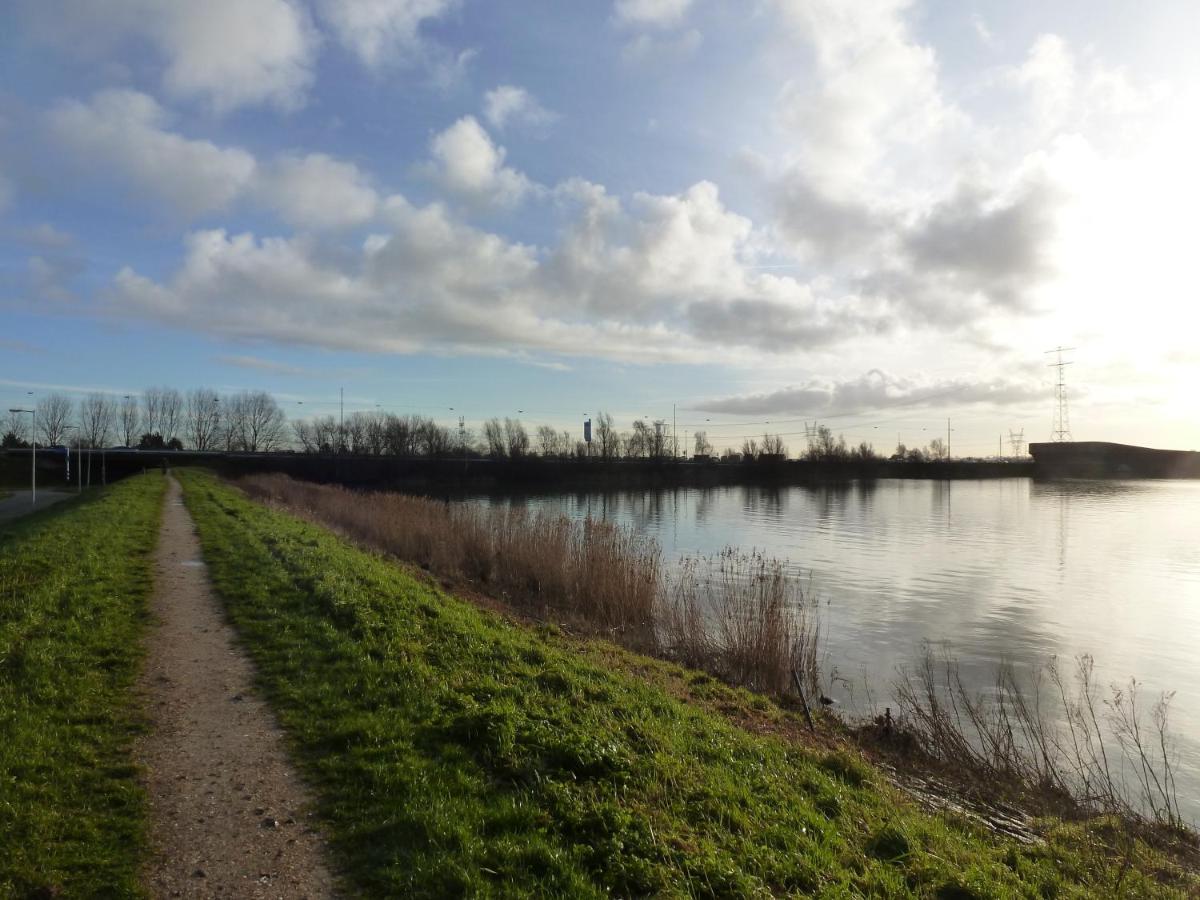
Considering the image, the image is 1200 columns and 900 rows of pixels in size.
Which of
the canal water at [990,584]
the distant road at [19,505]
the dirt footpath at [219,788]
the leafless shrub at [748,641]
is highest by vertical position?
the dirt footpath at [219,788]

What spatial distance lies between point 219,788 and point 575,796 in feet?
8.03

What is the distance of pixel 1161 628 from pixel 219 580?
69.4 ft

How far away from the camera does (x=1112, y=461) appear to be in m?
119

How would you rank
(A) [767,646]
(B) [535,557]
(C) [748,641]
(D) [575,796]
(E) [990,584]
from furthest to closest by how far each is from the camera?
(E) [990,584], (B) [535,557], (C) [748,641], (A) [767,646], (D) [575,796]

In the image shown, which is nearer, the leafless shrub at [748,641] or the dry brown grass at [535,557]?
the leafless shrub at [748,641]

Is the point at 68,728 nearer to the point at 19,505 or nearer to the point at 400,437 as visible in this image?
the point at 19,505

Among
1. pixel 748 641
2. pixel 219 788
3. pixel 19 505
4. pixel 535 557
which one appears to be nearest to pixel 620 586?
pixel 535 557

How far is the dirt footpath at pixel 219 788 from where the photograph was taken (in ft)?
13.9

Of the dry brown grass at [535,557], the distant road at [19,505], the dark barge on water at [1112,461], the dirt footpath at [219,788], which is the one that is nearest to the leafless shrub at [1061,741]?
the dry brown grass at [535,557]

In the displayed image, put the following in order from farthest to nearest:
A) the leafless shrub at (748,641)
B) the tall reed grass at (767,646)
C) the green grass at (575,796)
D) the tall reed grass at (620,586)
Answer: the tall reed grass at (620,586) < the leafless shrub at (748,641) < the tall reed grass at (767,646) < the green grass at (575,796)

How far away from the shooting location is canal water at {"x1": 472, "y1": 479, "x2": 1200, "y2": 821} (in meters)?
15.2

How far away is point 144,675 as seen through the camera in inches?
300

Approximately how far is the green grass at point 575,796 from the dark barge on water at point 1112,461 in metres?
123

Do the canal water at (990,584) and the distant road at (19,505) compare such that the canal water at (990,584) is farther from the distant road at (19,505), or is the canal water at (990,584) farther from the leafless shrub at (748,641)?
the distant road at (19,505)
